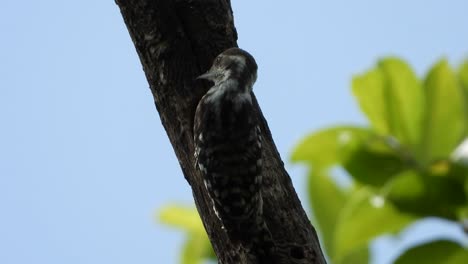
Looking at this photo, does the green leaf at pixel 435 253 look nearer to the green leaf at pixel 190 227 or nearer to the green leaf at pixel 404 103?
the green leaf at pixel 404 103

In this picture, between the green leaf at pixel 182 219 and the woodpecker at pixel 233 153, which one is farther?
the woodpecker at pixel 233 153

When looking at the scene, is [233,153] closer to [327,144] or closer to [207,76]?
[207,76]

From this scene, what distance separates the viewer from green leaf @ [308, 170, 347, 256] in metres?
1.38

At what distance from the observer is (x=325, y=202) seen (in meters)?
1.40

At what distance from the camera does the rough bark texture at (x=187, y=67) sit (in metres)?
3.61

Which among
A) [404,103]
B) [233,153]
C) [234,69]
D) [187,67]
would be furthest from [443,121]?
[234,69]

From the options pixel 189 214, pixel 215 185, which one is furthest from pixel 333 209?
pixel 215 185

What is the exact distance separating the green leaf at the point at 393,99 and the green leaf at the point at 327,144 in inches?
1.9

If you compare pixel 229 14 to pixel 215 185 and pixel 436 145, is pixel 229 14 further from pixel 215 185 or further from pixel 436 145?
pixel 436 145

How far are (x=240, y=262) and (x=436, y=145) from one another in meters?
Answer: 2.37

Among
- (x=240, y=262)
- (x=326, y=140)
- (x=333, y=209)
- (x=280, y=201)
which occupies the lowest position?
(x=240, y=262)

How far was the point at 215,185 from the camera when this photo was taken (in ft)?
12.5

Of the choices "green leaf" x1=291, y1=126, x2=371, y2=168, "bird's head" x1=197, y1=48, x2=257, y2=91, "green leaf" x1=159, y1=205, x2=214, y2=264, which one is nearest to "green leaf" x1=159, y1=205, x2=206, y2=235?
"green leaf" x1=159, y1=205, x2=214, y2=264

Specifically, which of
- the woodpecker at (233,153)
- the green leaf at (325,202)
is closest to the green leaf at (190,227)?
the green leaf at (325,202)
